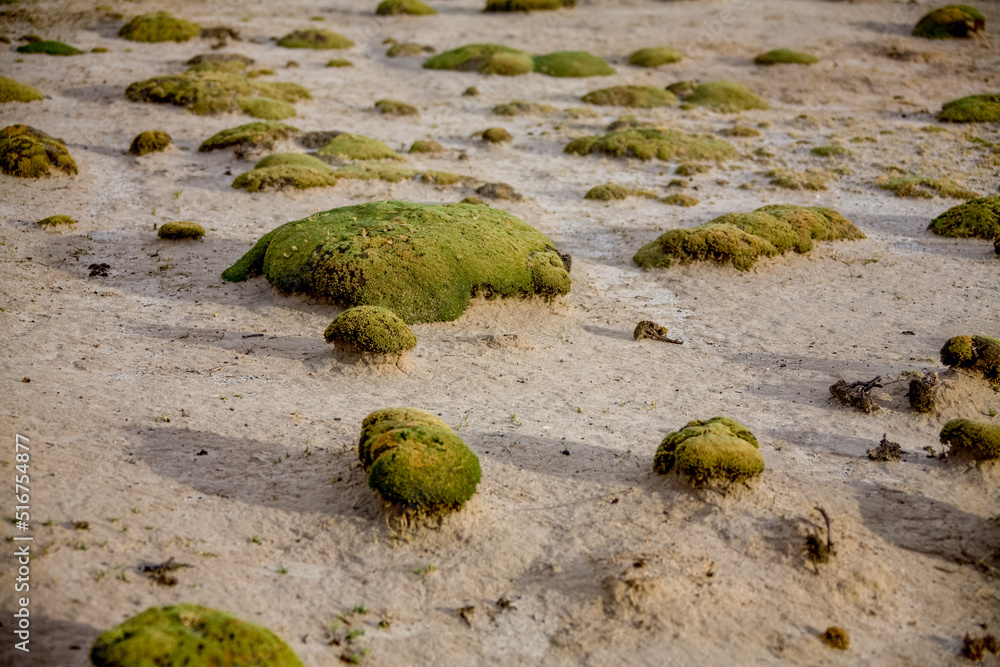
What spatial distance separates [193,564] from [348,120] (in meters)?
29.6

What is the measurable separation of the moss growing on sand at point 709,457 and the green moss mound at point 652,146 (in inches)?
871

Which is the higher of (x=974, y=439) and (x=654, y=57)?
(x=654, y=57)

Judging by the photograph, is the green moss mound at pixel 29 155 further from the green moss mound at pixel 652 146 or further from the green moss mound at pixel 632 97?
the green moss mound at pixel 632 97

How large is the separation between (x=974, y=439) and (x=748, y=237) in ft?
35.8

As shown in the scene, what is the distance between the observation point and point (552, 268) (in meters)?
18.9

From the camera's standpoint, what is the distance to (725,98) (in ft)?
131

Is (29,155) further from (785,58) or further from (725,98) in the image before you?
(785,58)

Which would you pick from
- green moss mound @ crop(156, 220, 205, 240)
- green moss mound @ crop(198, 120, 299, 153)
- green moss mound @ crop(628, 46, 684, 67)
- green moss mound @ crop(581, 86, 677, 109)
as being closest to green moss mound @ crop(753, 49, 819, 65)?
green moss mound @ crop(628, 46, 684, 67)

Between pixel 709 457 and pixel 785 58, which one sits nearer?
pixel 709 457

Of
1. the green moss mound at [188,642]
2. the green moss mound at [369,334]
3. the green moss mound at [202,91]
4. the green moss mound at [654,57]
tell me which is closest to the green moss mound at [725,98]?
the green moss mound at [654,57]

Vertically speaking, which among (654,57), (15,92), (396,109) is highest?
(654,57)

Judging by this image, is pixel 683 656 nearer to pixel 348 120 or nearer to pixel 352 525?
pixel 352 525

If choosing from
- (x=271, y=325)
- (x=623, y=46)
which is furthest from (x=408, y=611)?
(x=623, y=46)

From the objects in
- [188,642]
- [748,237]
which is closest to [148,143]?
[748,237]
